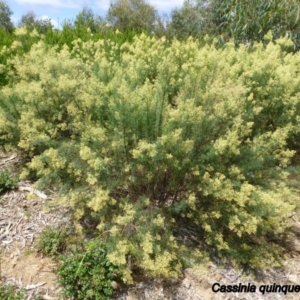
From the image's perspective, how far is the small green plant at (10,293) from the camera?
211 centimetres

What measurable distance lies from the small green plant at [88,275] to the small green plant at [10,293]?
Result: 25 cm

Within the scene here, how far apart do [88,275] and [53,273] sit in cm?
30

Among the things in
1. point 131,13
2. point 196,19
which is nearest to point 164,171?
point 196,19

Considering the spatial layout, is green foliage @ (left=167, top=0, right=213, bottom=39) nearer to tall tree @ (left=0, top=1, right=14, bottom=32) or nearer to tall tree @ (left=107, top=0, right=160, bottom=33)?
tall tree @ (left=107, top=0, right=160, bottom=33)

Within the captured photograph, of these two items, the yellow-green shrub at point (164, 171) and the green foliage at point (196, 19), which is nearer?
the yellow-green shrub at point (164, 171)

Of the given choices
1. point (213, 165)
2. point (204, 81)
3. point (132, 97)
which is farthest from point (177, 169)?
point (204, 81)

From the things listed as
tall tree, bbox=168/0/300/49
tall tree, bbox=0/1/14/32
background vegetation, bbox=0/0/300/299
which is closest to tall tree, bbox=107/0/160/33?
tall tree, bbox=0/1/14/32

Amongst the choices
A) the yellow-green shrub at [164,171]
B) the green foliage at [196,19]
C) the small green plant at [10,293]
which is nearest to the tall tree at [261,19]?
the green foliage at [196,19]

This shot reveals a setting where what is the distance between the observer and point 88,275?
7.14 ft

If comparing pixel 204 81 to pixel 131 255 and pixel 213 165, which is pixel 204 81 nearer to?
pixel 213 165

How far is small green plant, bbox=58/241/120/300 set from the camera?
2.12 meters

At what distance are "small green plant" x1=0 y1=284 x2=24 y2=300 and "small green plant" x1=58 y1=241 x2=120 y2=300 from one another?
9.9 inches

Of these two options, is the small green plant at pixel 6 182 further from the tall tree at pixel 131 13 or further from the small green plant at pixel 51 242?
the tall tree at pixel 131 13

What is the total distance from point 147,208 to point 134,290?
57cm
